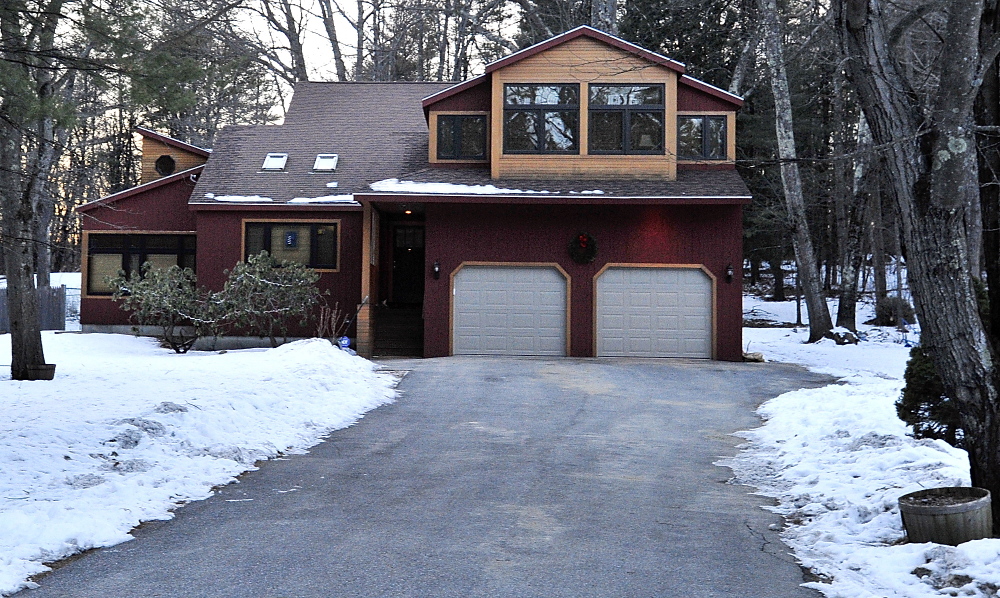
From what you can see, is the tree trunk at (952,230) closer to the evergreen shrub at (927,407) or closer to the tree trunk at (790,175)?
the evergreen shrub at (927,407)

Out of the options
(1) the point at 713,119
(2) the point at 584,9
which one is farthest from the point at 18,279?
(2) the point at 584,9

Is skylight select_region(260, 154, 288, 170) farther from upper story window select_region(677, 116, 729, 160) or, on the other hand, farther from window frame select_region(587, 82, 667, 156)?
upper story window select_region(677, 116, 729, 160)

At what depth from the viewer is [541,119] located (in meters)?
18.0

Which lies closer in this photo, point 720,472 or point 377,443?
point 720,472

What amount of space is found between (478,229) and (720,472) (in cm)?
1111

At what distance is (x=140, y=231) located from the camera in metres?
21.6

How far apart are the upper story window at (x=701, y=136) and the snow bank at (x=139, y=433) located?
8.55 meters

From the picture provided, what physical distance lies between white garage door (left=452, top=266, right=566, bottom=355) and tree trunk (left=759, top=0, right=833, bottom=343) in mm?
6157

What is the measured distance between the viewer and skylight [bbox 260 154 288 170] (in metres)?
21.1

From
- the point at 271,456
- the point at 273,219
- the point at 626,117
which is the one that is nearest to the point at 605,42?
the point at 626,117

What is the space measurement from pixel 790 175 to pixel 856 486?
611 inches

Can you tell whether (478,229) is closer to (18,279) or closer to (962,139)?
(18,279)

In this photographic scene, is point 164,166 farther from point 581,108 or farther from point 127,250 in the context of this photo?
point 581,108

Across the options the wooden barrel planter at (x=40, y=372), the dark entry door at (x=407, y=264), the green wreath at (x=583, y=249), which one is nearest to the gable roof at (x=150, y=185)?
the dark entry door at (x=407, y=264)
